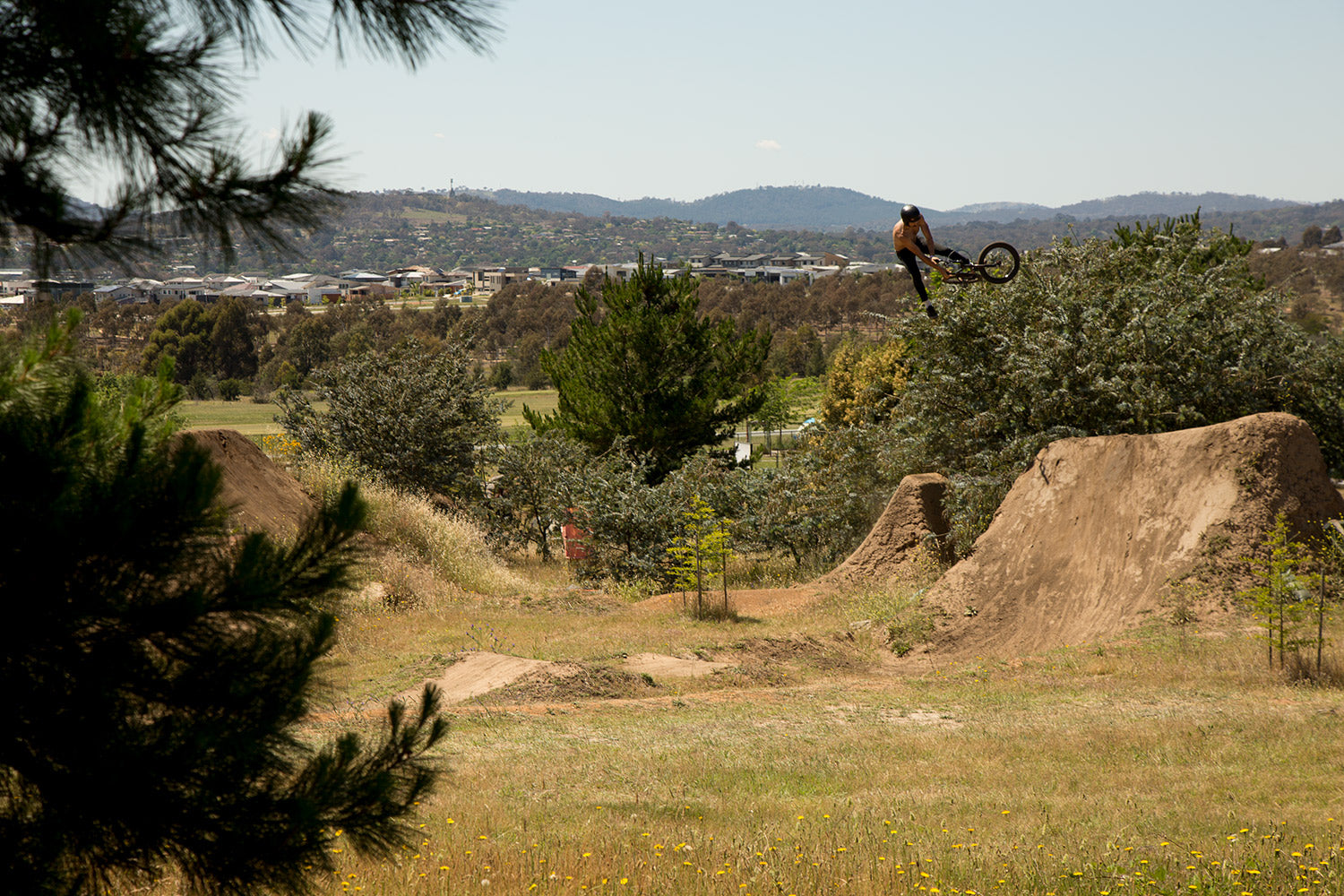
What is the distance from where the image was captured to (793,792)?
763 centimetres

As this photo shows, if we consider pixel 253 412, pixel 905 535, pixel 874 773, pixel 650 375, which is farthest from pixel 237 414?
pixel 874 773

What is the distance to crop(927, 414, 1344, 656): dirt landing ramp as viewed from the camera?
12656 millimetres

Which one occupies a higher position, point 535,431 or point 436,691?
point 436,691

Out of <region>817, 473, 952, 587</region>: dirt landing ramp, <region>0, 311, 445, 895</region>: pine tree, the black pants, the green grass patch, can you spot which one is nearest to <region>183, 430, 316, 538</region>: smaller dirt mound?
<region>817, 473, 952, 587</region>: dirt landing ramp

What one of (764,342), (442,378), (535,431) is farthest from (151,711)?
(764,342)

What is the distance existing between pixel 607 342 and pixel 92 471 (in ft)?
91.4

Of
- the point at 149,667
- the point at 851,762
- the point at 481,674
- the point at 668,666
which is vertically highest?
the point at 149,667

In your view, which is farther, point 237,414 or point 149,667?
point 237,414

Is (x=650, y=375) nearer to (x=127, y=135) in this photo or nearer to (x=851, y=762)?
(x=851, y=762)

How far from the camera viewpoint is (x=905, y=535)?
17219 millimetres

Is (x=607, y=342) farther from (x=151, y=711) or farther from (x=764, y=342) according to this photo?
(x=151, y=711)

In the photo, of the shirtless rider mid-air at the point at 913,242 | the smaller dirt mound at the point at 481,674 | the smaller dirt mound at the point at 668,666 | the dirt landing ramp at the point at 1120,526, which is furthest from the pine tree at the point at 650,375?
the shirtless rider mid-air at the point at 913,242

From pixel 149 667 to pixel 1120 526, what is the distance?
13.2m

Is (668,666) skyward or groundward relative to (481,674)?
groundward
